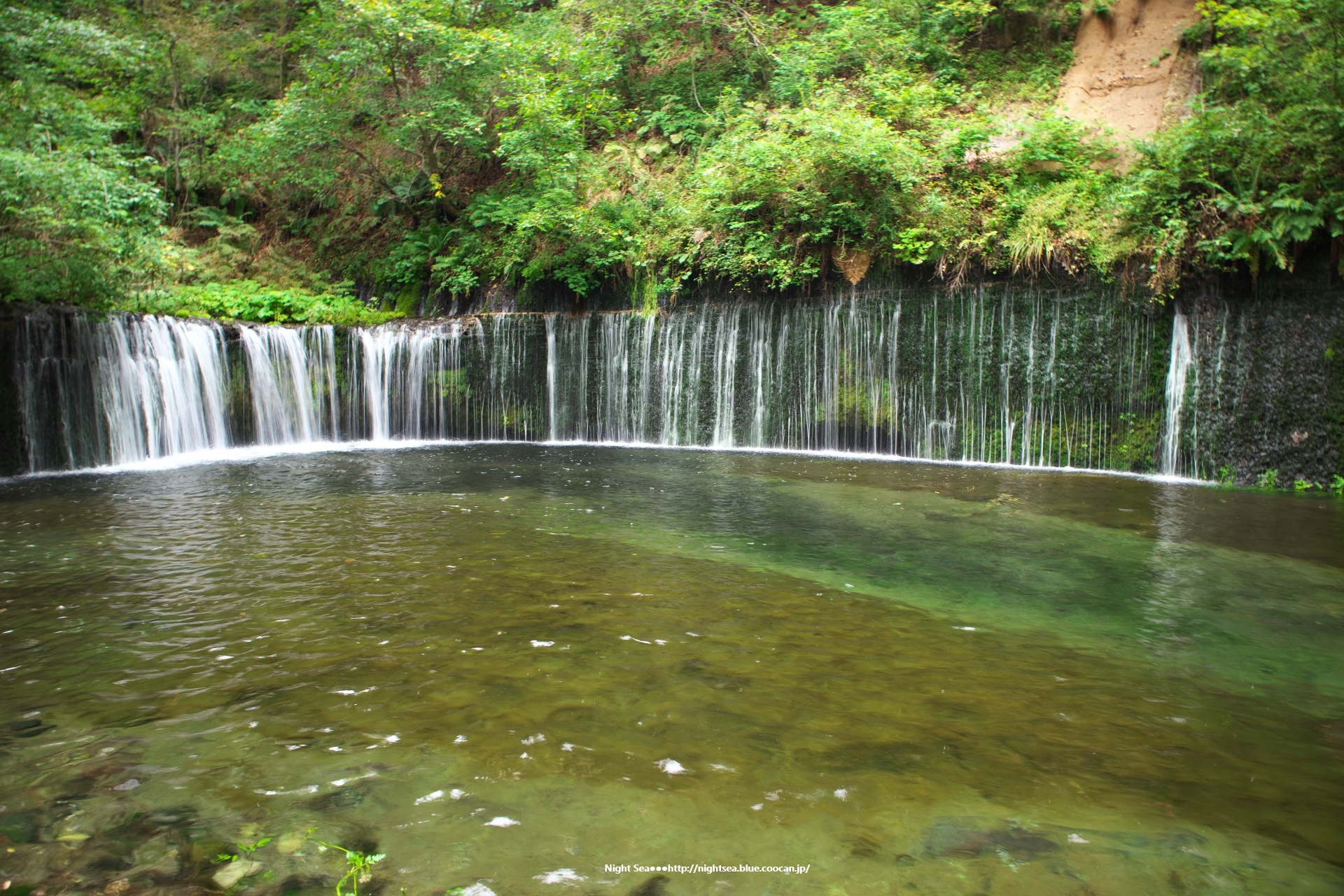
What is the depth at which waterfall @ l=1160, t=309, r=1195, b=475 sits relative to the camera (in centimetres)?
1176

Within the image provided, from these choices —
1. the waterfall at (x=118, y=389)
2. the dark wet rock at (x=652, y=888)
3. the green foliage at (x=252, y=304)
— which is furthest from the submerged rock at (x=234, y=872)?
the green foliage at (x=252, y=304)

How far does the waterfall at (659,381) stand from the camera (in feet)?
40.5

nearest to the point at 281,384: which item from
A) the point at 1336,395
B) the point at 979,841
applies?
the point at 979,841

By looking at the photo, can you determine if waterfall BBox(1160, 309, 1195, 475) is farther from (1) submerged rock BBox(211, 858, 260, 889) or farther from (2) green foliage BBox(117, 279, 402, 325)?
(2) green foliage BBox(117, 279, 402, 325)

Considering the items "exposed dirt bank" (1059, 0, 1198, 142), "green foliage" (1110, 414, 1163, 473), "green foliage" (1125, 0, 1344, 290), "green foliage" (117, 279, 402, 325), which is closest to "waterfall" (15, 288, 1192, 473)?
"green foliage" (1110, 414, 1163, 473)

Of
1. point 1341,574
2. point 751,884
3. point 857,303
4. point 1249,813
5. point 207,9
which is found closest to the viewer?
point 751,884

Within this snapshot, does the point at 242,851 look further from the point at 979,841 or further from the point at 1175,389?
the point at 1175,389

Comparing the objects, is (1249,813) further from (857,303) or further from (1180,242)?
(857,303)

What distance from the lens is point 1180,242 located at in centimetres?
1132

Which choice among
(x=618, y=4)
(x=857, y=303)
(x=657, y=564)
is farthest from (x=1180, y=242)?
(x=618, y=4)

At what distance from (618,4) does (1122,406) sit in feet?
49.1

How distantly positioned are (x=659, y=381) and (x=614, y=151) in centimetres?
596

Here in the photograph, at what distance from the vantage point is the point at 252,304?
55.8ft

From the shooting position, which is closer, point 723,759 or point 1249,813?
point 1249,813
